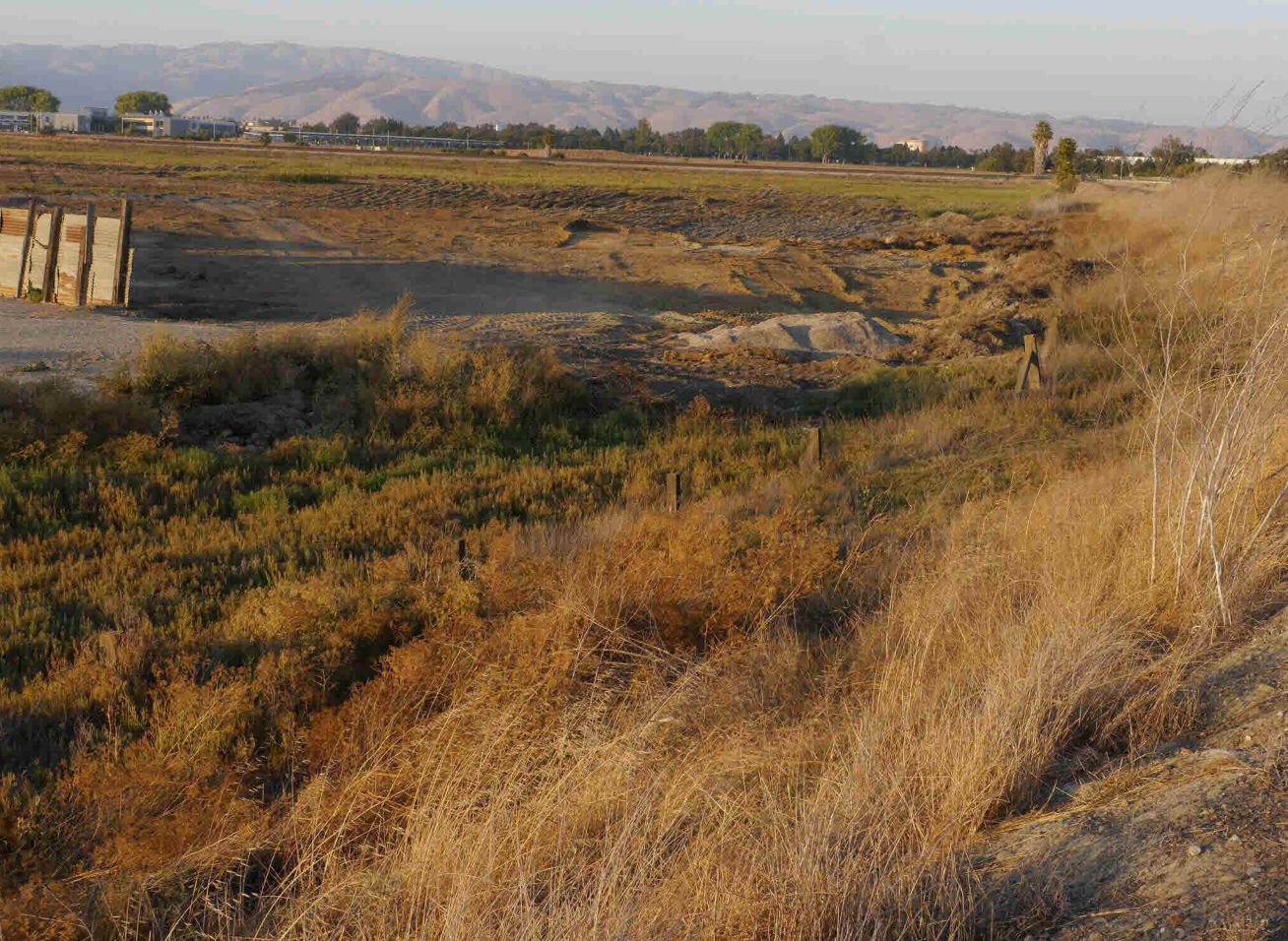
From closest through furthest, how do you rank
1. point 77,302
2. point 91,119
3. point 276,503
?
point 276,503 → point 77,302 → point 91,119

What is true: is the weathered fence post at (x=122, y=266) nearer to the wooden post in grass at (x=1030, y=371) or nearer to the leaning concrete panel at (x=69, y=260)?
the leaning concrete panel at (x=69, y=260)

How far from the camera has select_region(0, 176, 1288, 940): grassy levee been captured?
4.16m

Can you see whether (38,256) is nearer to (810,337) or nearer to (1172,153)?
(810,337)

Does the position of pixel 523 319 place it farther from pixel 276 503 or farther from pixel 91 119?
pixel 91 119

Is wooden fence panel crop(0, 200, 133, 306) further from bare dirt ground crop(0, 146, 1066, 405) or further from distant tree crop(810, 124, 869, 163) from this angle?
distant tree crop(810, 124, 869, 163)

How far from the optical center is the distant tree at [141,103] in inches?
6732

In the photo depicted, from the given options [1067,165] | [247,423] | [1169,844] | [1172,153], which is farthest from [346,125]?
[1169,844]

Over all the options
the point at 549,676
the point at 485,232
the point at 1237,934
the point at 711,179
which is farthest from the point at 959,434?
the point at 711,179

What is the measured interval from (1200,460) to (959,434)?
7.44 m

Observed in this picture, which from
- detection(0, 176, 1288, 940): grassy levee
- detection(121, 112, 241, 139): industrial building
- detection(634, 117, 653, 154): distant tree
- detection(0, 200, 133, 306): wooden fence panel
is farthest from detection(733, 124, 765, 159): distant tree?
detection(0, 176, 1288, 940): grassy levee

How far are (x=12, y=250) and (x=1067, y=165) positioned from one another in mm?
45314

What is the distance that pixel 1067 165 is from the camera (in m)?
52.3

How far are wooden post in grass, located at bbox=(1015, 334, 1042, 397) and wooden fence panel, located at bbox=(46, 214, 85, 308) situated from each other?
1582 centimetres

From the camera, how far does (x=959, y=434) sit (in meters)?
13.6
